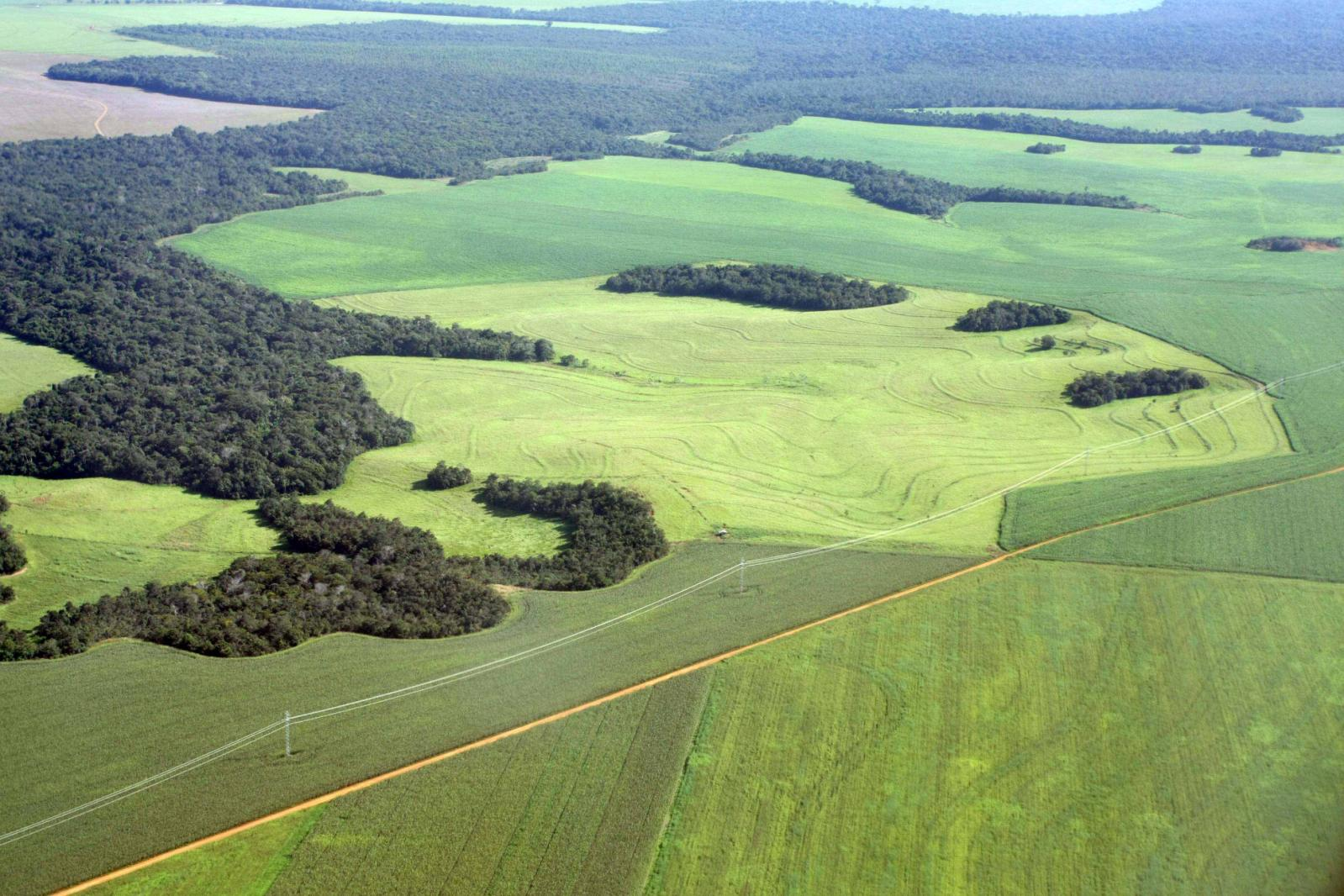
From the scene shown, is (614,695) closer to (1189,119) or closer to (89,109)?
(89,109)

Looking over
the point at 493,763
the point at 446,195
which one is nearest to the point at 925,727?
the point at 493,763

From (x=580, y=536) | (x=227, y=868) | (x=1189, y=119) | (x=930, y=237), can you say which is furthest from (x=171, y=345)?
(x=1189, y=119)

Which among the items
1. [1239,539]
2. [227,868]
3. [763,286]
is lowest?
[227,868]

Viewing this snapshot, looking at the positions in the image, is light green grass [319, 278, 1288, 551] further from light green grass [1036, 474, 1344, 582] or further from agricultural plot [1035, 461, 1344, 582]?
Answer: agricultural plot [1035, 461, 1344, 582]

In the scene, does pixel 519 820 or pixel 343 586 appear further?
pixel 343 586

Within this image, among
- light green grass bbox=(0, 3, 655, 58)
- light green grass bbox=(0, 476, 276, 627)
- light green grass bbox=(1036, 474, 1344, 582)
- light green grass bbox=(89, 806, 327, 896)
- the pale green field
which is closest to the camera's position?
light green grass bbox=(89, 806, 327, 896)

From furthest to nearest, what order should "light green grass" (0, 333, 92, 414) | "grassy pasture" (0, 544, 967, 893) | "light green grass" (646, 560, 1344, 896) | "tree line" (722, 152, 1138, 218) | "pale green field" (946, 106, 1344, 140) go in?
"pale green field" (946, 106, 1344, 140) → "tree line" (722, 152, 1138, 218) → "light green grass" (0, 333, 92, 414) → "grassy pasture" (0, 544, 967, 893) → "light green grass" (646, 560, 1344, 896)

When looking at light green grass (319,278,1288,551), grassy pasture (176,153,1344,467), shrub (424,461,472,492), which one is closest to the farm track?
light green grass (319,278,1288,551)
